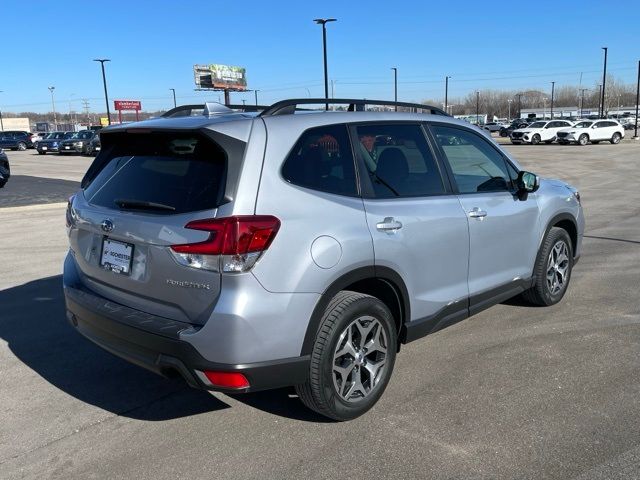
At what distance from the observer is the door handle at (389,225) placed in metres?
3.38

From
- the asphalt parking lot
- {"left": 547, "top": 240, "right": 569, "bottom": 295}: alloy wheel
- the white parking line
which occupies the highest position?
{"left": 547, "top": 240, "right": 569, "bottom": 295}: alloy wheel

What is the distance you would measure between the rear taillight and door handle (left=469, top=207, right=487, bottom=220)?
178 cm

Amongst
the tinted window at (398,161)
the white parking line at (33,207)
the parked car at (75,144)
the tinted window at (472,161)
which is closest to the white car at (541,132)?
the parked car at (75,144)

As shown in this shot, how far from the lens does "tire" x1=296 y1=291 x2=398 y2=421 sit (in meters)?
3.12

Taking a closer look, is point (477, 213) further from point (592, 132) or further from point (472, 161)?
point (592, 132)

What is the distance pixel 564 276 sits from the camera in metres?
5.49

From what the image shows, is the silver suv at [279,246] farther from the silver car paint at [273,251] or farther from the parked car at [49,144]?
the parked car at [49,144]

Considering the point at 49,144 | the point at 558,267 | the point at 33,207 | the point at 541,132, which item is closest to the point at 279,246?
the point at 558,267

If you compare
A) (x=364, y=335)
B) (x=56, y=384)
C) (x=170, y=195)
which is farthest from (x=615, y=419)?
(x=56, y=384)

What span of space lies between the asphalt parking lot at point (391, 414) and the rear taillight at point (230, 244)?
1.08 m

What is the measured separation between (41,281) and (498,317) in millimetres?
5085

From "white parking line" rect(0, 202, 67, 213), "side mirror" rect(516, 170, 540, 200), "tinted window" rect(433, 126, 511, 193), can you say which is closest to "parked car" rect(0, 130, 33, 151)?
"white parking line" rect(0, 202, 67, 213)

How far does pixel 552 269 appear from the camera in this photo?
5281 mm

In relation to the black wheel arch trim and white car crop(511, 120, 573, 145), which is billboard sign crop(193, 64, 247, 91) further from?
the black wheel arch trim
